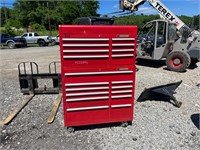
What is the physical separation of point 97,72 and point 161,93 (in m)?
2.15

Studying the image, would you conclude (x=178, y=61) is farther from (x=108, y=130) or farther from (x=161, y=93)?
(x=108, y=130)

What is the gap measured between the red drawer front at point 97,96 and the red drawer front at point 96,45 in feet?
0.55

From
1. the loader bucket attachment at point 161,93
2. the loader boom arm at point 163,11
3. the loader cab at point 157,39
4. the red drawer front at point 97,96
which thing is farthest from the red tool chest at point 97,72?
the loader boom arm at point 163,11

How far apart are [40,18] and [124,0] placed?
41889mm

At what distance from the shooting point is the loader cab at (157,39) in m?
7.73

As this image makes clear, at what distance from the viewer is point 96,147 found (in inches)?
112

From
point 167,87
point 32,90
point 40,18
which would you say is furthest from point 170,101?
point 40,18

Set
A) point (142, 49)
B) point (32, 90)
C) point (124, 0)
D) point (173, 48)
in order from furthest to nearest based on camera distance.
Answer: point (124, 0) < point (142, 49) < point (173, 48) < point (32, 90)

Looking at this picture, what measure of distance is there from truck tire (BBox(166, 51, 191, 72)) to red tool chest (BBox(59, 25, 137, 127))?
204 inches

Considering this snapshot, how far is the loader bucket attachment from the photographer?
170 inches

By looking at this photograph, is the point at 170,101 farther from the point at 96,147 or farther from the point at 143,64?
the point at 143,64

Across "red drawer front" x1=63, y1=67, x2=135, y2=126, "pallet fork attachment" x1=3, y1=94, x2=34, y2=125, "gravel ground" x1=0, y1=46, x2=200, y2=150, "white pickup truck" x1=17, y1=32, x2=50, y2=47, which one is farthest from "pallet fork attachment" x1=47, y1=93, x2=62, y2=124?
"white pickup truck" x1=17, y1=32, x2=50, y2=47

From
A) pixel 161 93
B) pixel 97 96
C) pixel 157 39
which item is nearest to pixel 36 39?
pixel 157 39

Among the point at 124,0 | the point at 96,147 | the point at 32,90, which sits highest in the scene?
the point at 124,0
